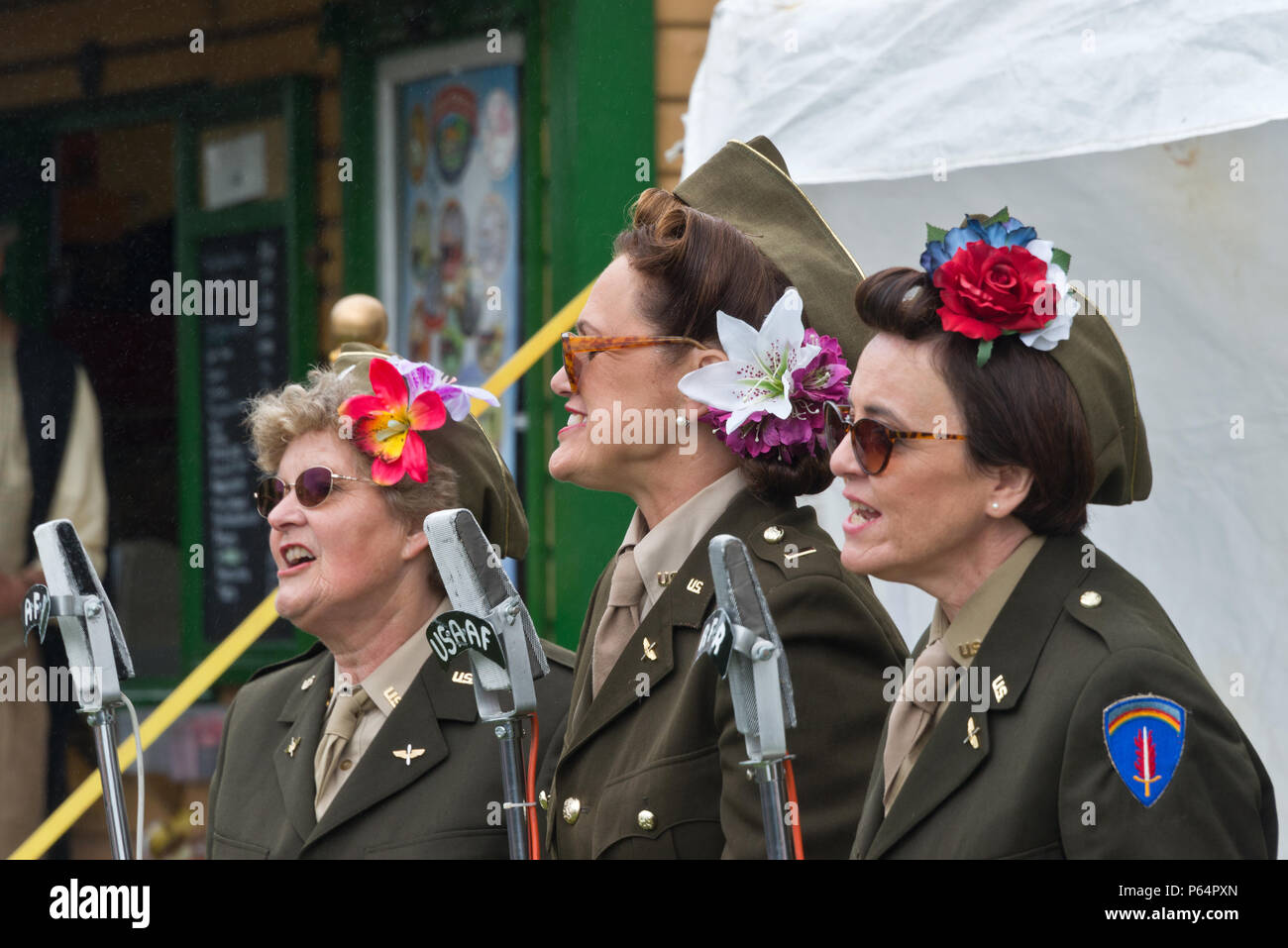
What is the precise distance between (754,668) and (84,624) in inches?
53.7

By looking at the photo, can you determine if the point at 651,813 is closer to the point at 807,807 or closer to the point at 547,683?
the point at 807,807

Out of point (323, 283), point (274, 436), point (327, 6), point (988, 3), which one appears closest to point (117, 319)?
point (323, 283)

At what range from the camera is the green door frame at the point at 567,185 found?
602cm

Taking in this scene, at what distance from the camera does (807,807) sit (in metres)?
A: 2.94

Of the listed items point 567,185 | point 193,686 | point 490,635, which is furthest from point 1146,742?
point 567,185

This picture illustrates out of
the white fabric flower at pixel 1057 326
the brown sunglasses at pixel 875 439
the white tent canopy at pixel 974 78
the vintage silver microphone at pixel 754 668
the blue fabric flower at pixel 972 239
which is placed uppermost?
the white tent canopy at pixel 974 78

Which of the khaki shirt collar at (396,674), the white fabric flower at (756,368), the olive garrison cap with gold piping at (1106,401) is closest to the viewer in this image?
the olive garrison cap with gold piping at (1106,401)

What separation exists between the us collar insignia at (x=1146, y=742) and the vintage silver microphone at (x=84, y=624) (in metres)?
1.68

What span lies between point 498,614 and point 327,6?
15.1 feet

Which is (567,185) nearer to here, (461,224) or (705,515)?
(461,224)

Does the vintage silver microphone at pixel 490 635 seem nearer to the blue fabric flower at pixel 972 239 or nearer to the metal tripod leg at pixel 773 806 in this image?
the metal tripod leg at pixel 773 806

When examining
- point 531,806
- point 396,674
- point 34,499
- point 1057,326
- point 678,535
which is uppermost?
point 34,499

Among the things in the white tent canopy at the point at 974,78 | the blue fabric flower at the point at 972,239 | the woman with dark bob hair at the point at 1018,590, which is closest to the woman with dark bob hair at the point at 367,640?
the woman with dark bob hair at the point at 1018,590

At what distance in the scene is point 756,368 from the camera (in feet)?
10.2
